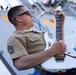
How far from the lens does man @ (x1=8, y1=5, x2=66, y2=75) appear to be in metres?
1.39

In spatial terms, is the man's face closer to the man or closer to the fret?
the man

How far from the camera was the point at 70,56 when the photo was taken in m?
1.44

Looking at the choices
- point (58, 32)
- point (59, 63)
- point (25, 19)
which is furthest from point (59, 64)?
point (25, 19)

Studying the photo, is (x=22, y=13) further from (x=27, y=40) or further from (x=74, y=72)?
(x=74, y=72)

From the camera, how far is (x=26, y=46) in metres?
1.52

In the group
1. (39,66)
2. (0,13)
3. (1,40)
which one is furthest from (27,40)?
(0,13)

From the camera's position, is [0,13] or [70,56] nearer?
[70,56]

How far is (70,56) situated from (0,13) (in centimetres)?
157

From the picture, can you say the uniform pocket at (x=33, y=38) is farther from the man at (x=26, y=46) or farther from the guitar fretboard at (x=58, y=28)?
the guitar fretboard at (x=58, y=28)

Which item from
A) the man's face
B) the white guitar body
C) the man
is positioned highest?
the man's face

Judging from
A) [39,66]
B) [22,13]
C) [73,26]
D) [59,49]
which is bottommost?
[73,26]

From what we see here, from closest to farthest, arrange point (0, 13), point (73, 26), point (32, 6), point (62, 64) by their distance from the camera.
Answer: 1. point (62, 64)
2. point (0, 13)
3. point (73, 26)
4. point (32, 6)

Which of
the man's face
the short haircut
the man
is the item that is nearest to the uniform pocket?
the man

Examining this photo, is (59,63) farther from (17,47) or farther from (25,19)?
(25,19)
